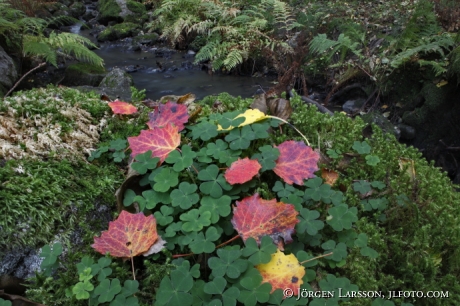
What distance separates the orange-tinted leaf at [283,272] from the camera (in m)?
1.23

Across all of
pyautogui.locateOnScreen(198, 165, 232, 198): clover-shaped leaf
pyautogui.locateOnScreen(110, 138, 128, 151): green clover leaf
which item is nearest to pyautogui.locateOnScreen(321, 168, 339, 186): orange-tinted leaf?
pyautogui.locateOnScreen(198, 165, 232, 198): clover-shaped leaf

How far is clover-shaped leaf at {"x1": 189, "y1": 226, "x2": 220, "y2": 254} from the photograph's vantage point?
129 cm

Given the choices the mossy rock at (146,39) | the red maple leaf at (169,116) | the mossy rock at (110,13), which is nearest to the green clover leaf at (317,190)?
the red maple leaf at (169,116)

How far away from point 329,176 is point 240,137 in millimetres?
489

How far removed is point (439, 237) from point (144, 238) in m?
1.31

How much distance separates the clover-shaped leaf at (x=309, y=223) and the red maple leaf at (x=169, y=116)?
830 millimetres

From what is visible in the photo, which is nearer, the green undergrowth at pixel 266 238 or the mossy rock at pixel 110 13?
the green undergrowth at pixel 266 238

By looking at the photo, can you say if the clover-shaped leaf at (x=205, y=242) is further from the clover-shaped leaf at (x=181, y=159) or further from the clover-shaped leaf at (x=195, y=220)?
the clover-shaped leaf at (x=181, y=159)

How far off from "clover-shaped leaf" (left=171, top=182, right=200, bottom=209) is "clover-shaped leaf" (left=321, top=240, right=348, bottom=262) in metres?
0.56

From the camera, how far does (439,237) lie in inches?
62.1

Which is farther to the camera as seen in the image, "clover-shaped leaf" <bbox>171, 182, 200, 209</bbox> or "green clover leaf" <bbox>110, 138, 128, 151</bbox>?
"green clover leaf" <bbox>110, 138, 128, 151</bbox>

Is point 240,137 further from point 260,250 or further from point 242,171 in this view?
point 260,250

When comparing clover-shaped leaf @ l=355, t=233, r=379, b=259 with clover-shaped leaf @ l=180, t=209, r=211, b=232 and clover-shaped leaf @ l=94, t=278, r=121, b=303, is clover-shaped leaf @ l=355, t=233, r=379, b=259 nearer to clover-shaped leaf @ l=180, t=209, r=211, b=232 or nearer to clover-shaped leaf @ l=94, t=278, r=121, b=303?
clover-shaped leaf @ l=180, t=209, r=211, b=232

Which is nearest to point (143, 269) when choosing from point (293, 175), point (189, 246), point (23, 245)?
point (189, 246)
